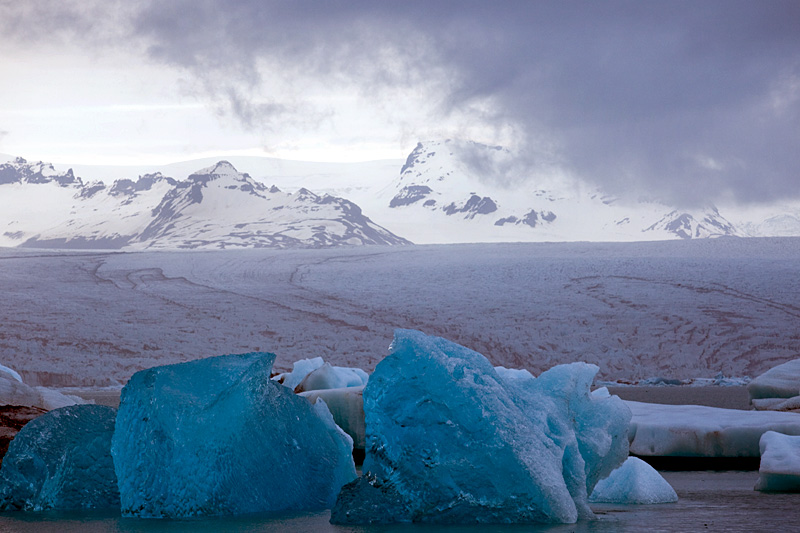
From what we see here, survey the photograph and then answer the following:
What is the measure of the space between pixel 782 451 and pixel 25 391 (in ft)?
15.7

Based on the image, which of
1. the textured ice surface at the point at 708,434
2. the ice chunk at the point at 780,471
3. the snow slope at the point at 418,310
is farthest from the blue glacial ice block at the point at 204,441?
the snow slope at the point at 418,310

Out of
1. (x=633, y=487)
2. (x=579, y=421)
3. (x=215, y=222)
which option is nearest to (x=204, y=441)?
(x=579, y=421)

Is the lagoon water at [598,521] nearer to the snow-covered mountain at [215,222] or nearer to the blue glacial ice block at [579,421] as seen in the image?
the blue glacial ice block at [579,421]

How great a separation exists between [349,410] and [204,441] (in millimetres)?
2642

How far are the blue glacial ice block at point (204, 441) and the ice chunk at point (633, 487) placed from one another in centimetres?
142

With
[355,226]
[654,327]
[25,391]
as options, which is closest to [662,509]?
[25,391]

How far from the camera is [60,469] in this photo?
13.0ft

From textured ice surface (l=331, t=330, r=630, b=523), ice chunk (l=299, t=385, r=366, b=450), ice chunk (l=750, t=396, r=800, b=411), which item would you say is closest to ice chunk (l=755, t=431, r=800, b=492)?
textured ice surface (l=331, t=330, r=630, b=523)

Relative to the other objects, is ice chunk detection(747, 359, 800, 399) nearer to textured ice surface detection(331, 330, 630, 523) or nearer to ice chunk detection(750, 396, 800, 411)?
ice chunk detection(750, 396, 800, 411)

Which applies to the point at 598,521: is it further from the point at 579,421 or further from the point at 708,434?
the point at 708,434

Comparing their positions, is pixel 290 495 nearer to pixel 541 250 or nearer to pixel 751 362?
pixel 751 362

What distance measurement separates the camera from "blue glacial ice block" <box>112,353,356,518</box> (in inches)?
137

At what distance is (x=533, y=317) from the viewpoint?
20.5 meters

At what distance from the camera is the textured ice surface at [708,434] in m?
5.24
